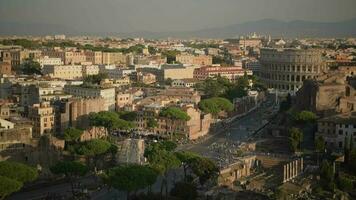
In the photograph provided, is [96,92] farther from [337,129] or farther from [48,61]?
[48,61]

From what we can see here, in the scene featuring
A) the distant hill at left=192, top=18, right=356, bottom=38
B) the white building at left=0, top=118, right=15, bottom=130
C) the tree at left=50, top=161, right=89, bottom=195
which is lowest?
the tree at left=50, top=161, right=89, bottom=195

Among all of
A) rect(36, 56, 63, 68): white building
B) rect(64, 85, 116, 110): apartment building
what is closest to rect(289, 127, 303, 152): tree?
rect(64, 85, 116, 110): apartment building

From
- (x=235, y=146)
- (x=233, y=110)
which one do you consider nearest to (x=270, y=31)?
(x=233, y=110)

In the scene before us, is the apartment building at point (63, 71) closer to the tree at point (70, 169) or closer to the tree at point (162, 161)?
the tree at point (162, 161)

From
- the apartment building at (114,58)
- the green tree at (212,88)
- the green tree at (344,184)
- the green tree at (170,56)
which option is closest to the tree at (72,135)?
the green tree at (344,184)

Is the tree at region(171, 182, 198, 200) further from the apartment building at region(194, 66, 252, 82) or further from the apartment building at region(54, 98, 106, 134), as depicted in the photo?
the apartment building at region(194, 66, 252, 82)

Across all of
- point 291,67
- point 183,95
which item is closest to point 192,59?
point 291,67
